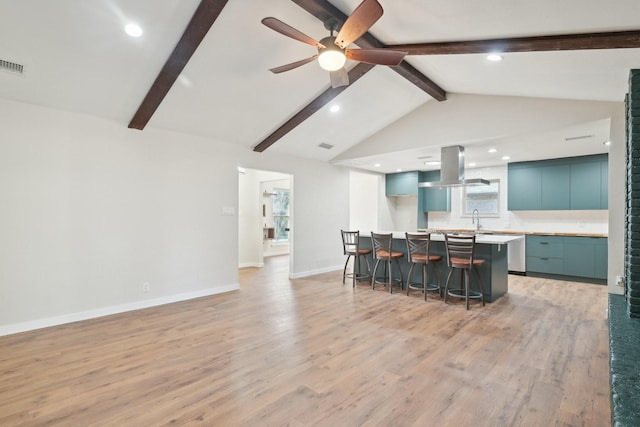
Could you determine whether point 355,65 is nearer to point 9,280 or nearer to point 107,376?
point 107,376

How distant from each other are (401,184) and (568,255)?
3.85 meters

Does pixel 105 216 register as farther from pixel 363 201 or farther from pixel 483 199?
→ pixel 483 199

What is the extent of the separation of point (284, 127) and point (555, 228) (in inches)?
230

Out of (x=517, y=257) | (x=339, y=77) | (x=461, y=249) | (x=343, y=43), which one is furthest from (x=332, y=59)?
(x=517, y=257)

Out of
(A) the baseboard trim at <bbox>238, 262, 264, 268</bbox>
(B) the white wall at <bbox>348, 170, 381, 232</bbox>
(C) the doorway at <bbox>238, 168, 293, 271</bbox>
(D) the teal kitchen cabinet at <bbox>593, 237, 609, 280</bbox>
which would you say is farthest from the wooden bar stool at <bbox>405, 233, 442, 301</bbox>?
(A) the baseboard trim at <bbox>238, 262, 264, 268</bbox>

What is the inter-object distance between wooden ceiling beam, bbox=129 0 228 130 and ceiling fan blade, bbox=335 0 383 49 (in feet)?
3.46

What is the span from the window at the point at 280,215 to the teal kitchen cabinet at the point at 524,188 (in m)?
5.90

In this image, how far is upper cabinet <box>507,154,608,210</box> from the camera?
19.4 ft

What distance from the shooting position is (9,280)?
136 inches

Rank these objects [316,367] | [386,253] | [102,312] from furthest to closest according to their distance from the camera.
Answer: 1. [386,253]
2. [102,312]
3. [316,367]

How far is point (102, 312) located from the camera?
160 inches

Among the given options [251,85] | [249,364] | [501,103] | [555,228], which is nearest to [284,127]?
[251,85]

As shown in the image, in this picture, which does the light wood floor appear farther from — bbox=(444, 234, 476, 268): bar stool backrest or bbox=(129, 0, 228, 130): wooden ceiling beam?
bbox=(129, 0, 228, 130): wooden ceiling beam

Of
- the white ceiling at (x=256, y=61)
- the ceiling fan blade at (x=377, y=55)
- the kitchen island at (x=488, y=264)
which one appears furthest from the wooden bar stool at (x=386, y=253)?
the ceiling fan blade at (x=377, y=55)
